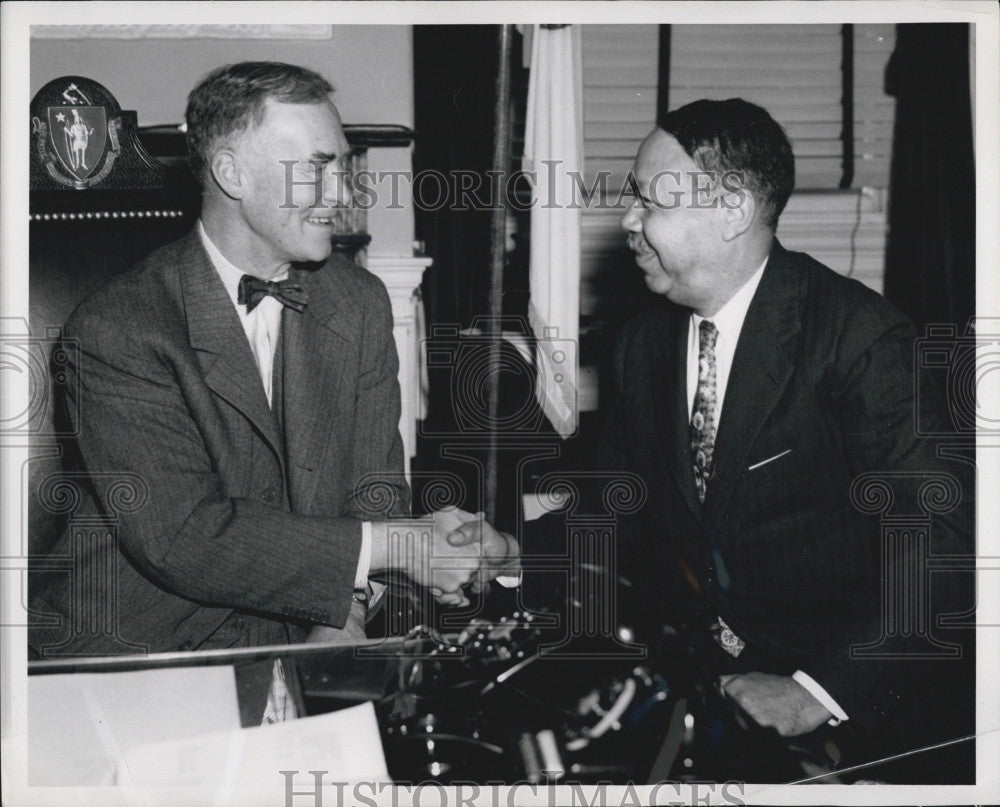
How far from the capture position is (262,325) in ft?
5.72

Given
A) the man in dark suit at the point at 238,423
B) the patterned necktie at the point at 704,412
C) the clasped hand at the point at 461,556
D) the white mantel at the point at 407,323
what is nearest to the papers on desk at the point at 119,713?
the man in dark suit at the point at 238,423

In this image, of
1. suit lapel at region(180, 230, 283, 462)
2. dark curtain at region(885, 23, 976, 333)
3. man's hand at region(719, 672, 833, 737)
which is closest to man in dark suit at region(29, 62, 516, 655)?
suit lapel at region(180, 230, 283, 462)

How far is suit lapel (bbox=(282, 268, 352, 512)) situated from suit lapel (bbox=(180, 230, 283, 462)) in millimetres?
43

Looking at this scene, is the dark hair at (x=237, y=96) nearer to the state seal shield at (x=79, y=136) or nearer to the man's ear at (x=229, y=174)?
the man's ear at (x=229, y=174)

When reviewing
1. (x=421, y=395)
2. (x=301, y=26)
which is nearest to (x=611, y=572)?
(x=421, y=395)

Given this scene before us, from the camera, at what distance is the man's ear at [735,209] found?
67.7 inches

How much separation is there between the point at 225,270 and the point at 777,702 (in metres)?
1.23

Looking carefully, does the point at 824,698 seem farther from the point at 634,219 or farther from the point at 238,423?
the point at 238,423

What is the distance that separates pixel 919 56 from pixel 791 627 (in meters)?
1.14

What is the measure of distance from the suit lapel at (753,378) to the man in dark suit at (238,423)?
42 cm

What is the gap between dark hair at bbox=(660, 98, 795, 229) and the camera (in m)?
1.71

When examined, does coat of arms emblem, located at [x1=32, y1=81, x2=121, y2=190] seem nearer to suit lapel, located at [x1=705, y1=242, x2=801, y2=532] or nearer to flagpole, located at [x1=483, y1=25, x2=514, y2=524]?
flagpole, located at [x1=483, y1=25, x2=514, y2=524]

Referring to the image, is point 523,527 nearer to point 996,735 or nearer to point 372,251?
point 372,251

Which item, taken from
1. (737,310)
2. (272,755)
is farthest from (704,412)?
(272,755)
